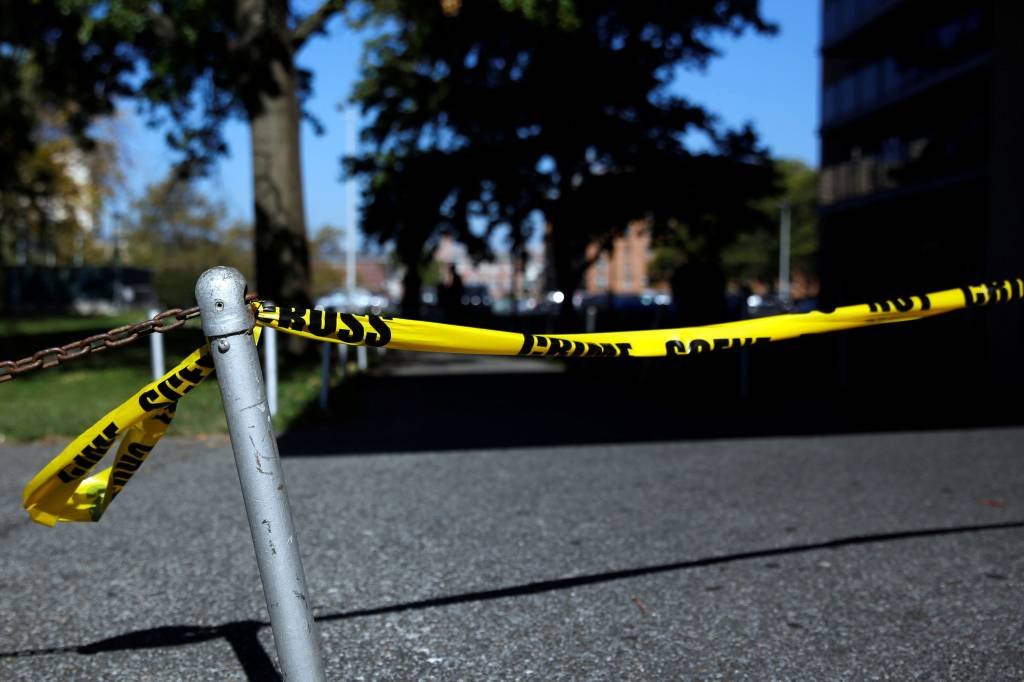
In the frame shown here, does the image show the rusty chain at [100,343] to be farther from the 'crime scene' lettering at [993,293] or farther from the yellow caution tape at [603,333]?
the 'crime scene' lettering at [993,293]

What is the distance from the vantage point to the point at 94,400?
11.2m

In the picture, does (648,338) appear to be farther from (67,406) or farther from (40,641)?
(67,406)

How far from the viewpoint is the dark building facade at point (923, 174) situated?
1445 centimetres

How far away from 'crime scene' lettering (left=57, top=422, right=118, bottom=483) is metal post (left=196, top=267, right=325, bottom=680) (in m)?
0.80

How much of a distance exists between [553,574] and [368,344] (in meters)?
2.37

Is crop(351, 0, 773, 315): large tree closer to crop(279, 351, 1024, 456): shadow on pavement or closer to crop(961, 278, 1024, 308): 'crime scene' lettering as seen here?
crop(279, 351, 1024, 456): shadow on pavement

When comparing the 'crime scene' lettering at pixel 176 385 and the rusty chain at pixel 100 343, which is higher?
the rusty chain at pixel 100 343

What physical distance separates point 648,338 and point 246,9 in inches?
595

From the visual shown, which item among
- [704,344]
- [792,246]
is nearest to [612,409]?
[704,344]

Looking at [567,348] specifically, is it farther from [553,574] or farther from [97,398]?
[97,398]

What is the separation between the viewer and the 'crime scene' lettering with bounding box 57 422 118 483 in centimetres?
306

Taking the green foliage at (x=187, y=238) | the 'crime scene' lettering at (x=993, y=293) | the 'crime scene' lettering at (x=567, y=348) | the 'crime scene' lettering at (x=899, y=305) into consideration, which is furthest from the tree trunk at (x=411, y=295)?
the green foliage at (x=187, y=238)

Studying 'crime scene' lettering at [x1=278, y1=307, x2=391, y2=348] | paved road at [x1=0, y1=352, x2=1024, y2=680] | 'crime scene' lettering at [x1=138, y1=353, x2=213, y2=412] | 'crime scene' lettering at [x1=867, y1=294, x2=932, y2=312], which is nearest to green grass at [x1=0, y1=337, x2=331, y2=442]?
paved road at [x1=0, y1=352, x2=1024, y2=680]

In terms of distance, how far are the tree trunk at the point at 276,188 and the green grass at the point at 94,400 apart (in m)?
1.72
